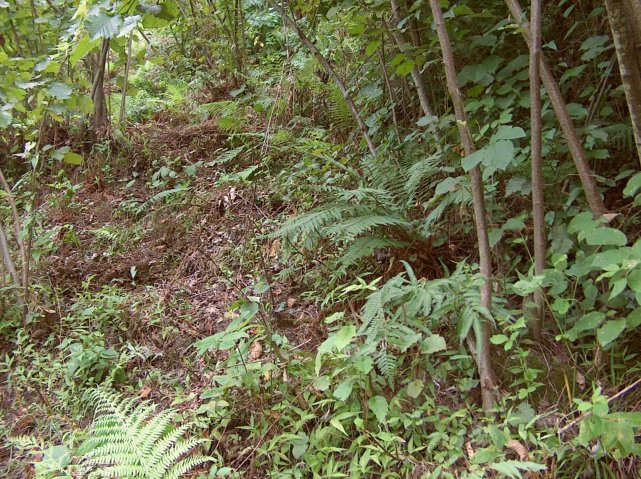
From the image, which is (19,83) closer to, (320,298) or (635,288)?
(320,298)

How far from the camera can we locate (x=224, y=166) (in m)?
4.70

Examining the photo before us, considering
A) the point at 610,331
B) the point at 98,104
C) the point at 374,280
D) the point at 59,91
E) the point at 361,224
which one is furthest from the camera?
the point at 98,104

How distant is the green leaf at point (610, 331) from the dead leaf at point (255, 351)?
165cm

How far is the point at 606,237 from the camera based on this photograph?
1.76 metres

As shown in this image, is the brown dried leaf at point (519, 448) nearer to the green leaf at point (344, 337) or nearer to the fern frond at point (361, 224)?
the green leaf at point (344, 337)

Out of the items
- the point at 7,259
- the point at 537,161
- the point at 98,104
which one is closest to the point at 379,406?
the point at 537,161

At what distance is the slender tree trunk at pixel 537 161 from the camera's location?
Result: 6.21 ft

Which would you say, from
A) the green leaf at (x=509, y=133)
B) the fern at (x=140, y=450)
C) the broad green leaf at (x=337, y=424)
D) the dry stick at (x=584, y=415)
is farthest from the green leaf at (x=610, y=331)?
the fern at (x=140, y=450)

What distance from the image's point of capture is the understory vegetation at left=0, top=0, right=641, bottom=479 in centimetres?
191

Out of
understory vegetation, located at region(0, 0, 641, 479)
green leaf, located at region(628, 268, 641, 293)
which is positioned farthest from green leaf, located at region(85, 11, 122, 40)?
green leaf, located at region(628, 268, 641, 293)

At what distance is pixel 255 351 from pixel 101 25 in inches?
69.2

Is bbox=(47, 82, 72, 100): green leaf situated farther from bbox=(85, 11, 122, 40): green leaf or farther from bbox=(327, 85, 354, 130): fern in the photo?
bbox=(327, 85, 354, 130): fern

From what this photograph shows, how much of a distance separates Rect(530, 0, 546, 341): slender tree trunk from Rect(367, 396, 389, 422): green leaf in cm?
75

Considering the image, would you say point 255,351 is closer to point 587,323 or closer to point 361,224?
point 361,224
